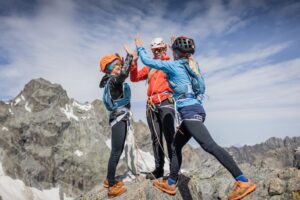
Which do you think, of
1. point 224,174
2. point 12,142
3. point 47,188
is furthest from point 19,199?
point 224,174

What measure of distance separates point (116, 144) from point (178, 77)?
9.17 feet

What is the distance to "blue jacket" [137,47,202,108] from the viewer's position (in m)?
9.06

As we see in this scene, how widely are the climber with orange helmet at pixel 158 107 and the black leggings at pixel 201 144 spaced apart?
787 mm

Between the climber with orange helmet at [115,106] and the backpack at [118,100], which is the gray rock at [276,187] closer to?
the climber with orange helmet at [115,106]

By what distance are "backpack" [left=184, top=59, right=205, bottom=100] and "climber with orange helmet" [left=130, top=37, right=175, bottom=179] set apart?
1.41 meters

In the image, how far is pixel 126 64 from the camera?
31.2 feet

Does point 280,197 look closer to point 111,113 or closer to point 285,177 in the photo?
point 285,177

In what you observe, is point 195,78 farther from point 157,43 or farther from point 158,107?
point 157,43

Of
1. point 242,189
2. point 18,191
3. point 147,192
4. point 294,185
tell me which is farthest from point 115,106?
point 18,191

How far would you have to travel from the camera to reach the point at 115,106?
1015cm

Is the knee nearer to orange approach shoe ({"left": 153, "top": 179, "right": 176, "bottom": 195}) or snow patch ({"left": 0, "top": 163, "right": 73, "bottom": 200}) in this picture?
orange approach shoe ({"left": 153, "top": 179, "right": 176, "bottom": 195})

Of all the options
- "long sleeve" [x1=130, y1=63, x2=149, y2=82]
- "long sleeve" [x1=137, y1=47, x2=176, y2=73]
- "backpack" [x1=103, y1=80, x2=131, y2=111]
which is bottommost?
"backpack" [x1=103, y1=80, x2=131, y2=111]

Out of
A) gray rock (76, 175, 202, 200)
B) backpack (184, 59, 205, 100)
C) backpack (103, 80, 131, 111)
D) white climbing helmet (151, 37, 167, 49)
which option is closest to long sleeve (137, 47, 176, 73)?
backpack (184, 59, 205, 100)

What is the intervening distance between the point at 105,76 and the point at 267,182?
21.3 feet
